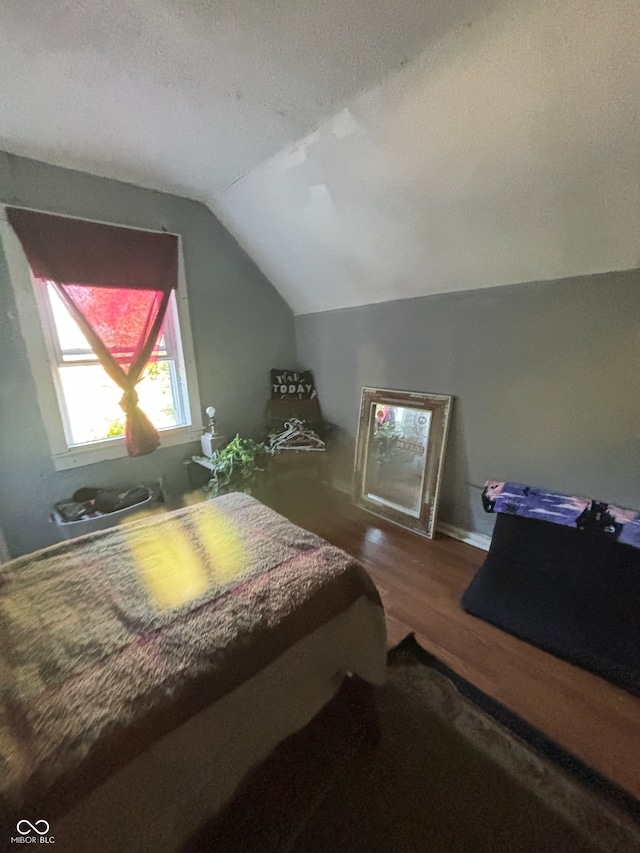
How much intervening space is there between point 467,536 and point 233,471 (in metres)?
1.67

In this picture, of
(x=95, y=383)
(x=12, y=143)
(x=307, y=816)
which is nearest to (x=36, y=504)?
(x=95, y=383)

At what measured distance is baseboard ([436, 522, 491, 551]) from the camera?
2.40 metres

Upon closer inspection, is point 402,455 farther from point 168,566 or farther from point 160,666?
point 160,666

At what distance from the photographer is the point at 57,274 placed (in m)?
2.15

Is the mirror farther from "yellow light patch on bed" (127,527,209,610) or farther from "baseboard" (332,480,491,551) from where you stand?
"yellow light patch on bed" (127,527,209,610)

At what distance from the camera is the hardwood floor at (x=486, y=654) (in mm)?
→ 1301

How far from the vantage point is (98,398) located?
8.14 feet

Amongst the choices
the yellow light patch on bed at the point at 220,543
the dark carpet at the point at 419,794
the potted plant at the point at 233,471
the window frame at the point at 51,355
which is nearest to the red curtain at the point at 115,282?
the window frame at the point at 51,355

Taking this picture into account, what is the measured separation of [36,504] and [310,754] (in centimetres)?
212

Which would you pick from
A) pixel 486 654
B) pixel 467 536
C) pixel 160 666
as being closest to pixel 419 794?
pixel 486 654

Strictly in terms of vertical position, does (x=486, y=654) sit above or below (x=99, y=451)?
below

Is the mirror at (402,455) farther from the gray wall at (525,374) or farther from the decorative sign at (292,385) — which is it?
the decorative sign at (292,385)

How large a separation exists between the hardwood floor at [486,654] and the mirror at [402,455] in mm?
187

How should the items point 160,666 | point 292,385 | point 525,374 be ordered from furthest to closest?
point 292,385 → point 525,374 → point 160,666
